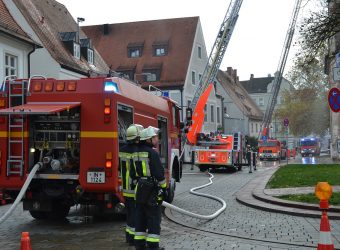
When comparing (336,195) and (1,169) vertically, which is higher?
(1,169)

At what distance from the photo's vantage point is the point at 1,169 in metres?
9.30

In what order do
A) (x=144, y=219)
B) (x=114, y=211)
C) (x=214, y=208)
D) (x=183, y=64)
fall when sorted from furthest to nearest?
(x=183, y=64), (x=214, y=208), (x=114, y=211), (x=144, y=219)

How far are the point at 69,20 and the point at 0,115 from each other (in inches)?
1066

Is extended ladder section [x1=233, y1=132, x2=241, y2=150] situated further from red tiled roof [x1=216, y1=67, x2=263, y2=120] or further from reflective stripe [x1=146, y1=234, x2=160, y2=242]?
red tiled roof [x1=216, y1=67, x2=263, y2=120]

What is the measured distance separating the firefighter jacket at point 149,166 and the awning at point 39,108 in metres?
2.33

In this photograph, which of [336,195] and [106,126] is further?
[336,195]

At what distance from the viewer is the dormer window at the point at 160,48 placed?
47.5 m

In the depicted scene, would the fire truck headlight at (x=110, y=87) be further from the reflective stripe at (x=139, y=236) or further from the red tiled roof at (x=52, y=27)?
the red tiled roof at (x=52, y=27)

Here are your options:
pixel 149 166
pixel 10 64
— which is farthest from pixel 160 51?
pixel 149 166

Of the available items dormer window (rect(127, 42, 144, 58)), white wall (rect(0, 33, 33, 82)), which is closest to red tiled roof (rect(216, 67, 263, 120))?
dormer window (rect(127, 42, 144, 58))

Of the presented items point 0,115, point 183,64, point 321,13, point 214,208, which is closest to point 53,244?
point 0,115

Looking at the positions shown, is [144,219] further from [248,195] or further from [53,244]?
[248,195]

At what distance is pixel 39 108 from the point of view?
A: 8.92m

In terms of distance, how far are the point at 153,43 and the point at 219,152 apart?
75.6 feet
